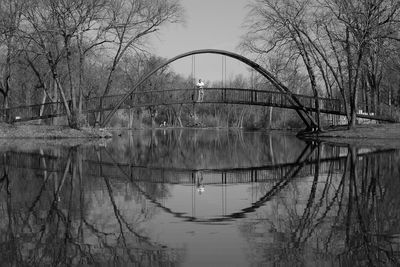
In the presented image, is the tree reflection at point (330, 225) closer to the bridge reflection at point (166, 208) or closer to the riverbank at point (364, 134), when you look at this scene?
the bridge reflection at point (166, 208)

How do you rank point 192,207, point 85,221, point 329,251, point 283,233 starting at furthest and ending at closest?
point 192,207, point 85,221, point 283,233, point 329,251

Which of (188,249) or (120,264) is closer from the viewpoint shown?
(120,264)

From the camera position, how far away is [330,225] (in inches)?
321

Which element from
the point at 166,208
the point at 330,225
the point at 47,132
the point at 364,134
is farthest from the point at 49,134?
the point at 330,225

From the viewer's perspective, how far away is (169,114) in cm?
10238

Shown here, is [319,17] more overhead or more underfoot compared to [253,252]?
more overhead

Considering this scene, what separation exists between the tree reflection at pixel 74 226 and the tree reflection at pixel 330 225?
1427 millimetres

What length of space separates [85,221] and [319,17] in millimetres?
35294

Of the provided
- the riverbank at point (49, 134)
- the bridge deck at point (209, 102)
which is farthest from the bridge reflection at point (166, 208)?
the bridge deck at point (209, 102)

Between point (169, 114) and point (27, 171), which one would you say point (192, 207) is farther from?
point (169, 114)

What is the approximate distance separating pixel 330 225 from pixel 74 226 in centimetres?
405

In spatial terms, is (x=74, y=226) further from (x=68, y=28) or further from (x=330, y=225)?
(x=68, y=28)

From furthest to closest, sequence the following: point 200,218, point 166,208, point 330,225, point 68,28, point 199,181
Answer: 1. point 68,28
2. point 199,181
3. point 166,208
4. point 200,218
5. point 330,225

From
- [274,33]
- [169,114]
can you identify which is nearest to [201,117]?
[169,114]
